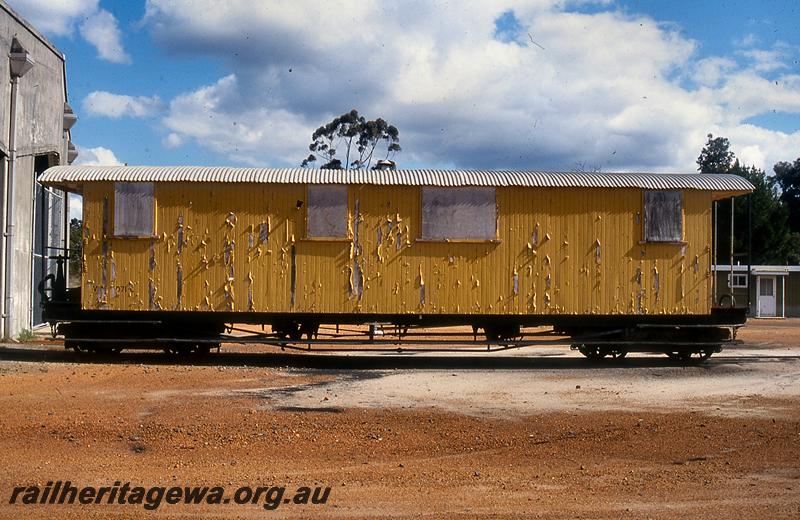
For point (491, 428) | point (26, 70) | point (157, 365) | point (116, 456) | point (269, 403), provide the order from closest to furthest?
point (116, 456)
point (491, 428)
point (269, 403)
point (157, 365)
point (26, 70)

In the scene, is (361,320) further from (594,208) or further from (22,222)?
(22,222)

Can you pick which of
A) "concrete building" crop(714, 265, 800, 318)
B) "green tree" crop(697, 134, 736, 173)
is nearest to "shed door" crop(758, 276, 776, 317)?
"concrete building" crop(714, 265, 800, 318)

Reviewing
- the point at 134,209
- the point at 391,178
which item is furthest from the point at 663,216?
the point at 134,209

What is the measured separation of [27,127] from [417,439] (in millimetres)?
14671

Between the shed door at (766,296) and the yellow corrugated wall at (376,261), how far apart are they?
24170 mm

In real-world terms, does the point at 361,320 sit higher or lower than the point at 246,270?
lower

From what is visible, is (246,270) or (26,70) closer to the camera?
(246,270)

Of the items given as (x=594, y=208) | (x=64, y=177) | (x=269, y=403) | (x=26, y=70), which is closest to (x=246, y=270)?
(x=64, y=177)

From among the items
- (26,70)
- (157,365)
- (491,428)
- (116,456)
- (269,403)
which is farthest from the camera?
(26,70)

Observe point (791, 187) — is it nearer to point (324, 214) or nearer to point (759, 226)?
point (759, 226)

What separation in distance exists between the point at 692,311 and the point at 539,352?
423cm

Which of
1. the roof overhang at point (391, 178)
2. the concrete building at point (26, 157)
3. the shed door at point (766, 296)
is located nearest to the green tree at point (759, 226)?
the shed door at point (766, 296)

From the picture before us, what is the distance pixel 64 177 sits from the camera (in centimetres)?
1463

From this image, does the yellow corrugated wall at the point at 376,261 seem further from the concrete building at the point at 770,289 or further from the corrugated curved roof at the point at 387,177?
the concrete building at the point at 770,289
